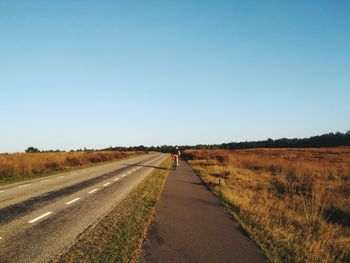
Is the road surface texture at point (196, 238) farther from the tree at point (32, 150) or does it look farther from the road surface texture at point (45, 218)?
the tree at point (32, 150)

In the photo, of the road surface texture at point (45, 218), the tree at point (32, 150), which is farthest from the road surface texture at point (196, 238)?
the tree at point (32, 150)

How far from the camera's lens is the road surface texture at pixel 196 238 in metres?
5.70

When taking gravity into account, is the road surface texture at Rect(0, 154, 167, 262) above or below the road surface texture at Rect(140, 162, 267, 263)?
above

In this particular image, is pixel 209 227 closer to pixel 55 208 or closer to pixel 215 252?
pixel 215 252

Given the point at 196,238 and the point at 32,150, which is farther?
the point at 32,150

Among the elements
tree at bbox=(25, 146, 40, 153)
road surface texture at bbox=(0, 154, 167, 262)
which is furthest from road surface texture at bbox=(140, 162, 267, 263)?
tree at bbox=(25, 146, 40, 153)

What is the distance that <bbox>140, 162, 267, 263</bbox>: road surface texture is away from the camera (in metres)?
5.70

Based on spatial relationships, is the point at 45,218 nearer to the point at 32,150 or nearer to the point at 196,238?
the point at 196,238

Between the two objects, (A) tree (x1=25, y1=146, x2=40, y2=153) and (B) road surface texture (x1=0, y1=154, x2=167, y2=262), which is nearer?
(B) road surface texture (x1=0, y1=154, x2=167, y2=262)

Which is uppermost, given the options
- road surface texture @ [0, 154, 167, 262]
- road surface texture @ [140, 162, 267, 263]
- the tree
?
the tree

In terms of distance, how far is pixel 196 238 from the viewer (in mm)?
6922

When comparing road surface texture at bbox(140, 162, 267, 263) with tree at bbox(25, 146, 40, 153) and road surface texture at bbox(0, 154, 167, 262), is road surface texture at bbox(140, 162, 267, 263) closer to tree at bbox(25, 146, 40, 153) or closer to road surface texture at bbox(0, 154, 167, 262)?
road surface texture at bbox(0, 154, 167, 262)

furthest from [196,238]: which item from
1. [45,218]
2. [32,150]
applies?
[32,150]

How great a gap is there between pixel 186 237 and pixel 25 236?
129 inches
